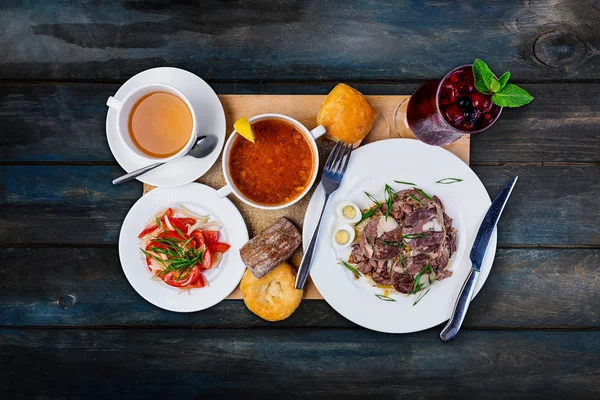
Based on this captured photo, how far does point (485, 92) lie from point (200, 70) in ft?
3.43

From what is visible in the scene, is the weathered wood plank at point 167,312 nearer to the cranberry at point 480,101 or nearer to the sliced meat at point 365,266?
the sliced meat at point 365,266

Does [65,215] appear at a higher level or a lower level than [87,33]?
lower

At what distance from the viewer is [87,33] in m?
1.78

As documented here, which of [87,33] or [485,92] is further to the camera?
[87,33]

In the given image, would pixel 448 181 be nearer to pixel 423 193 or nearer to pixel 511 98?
pixel 423 193

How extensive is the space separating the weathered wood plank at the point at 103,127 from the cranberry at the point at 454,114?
0.37 meters

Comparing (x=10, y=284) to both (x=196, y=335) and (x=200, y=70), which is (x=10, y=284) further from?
(x=200, y=70)

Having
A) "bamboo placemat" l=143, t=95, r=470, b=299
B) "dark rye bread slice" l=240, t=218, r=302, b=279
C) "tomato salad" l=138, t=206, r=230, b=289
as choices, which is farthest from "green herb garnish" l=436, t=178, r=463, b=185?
"tomato salad" l=138, t=206, r=230, b=289

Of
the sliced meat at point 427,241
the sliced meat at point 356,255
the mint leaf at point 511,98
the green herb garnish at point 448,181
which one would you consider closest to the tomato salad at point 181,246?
the sliced meat at point 356,255

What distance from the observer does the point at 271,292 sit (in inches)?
64.7

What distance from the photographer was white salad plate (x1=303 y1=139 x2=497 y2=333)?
64.8 inches

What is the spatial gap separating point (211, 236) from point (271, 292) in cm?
30

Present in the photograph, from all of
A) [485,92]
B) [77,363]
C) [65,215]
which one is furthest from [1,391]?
[485,92]

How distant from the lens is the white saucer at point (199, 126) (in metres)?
1.62
